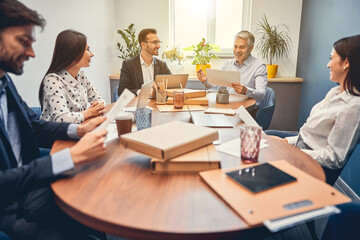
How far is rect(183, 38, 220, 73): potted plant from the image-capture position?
4008mm

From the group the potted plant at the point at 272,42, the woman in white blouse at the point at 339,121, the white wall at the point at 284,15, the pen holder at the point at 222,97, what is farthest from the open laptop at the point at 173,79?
the white wall at the point at 284,15

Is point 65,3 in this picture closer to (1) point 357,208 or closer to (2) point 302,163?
(2) point 302,163

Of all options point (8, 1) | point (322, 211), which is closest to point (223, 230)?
point (322, 211)

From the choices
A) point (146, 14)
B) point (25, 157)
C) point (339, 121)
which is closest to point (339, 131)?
point (339, 121)

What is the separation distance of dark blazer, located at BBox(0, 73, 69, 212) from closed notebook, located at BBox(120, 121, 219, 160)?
0.29m

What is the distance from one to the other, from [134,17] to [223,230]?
4.37 meters

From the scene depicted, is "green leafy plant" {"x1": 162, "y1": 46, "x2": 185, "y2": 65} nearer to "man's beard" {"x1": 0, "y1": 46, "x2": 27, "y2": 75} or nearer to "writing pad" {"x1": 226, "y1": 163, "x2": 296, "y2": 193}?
"man's beard" {"x1": 0, "y1": 46, "x2": 27, "y2": 75}

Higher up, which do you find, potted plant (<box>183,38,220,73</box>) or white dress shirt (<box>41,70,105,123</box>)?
potted plant (<box>183,38,220,73</box>)

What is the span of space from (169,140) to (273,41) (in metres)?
3.50

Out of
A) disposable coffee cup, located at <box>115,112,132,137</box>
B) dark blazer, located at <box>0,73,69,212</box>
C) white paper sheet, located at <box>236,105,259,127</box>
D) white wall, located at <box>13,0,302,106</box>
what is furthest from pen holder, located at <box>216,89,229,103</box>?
white wall, located at <box>13,0,302,106</box>

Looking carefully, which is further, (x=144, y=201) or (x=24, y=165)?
(x=24, y=165)

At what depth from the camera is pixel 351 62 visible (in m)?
1.38

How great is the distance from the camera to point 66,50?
175 centimetres

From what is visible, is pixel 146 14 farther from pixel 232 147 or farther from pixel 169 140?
pixel 169 140
